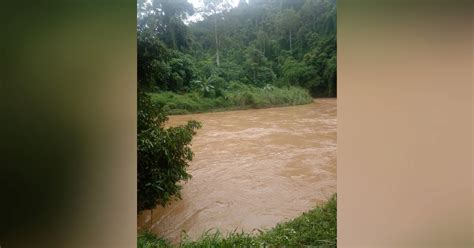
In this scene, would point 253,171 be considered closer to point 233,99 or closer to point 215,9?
point 233,99

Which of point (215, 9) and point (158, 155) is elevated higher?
point (215, 9)

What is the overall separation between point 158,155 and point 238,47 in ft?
3.63

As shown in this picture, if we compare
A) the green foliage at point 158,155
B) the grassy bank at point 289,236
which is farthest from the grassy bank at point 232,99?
the grassy bank at point 289,236

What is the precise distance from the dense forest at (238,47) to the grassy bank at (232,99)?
0.03 m

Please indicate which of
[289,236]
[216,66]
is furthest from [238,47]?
[289,236]

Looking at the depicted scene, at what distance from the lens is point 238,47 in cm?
307

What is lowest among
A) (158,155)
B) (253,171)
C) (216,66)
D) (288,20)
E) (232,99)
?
(253,171)

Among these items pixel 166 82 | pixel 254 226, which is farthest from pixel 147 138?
pixel 254 226

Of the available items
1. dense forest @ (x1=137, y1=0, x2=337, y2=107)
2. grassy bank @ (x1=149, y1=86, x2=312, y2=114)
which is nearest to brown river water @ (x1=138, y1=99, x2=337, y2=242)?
grassy bank @ (x1=149, y1=86, x2=312, y2=114)

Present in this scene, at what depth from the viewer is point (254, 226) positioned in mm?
2881

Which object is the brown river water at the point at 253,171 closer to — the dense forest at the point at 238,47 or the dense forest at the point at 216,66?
the dense forest at the point at 216,66
